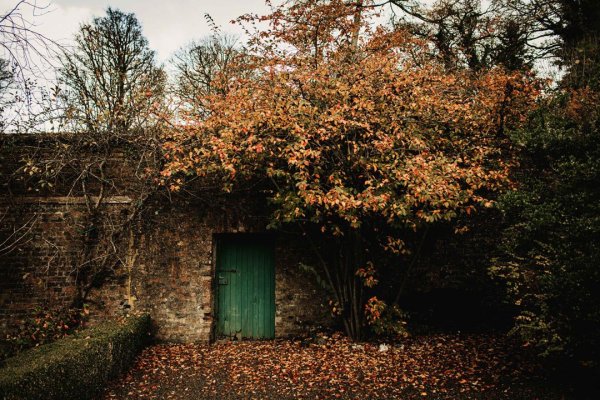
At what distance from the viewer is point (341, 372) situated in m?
6.35

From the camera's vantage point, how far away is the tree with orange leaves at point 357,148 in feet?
21.0

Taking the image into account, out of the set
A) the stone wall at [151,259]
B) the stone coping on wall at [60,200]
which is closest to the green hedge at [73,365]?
the stone wall at [151,259]

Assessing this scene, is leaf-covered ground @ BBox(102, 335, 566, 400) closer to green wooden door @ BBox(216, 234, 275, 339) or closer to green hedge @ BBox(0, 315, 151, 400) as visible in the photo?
green hedge @ BBox(0, 315, 151, 400)

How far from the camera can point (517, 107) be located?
7684mm

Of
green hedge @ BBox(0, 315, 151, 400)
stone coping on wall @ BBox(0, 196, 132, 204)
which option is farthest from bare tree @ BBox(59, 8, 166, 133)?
green hedge @ BBox(0, 315, 151, 400)

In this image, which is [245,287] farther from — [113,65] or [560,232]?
[113,65]

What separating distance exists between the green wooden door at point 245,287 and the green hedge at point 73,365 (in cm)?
199

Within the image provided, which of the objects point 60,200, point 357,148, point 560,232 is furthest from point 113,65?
point 560,232

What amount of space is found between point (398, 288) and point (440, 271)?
0.92m

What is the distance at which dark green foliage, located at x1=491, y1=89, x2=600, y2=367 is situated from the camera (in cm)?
436

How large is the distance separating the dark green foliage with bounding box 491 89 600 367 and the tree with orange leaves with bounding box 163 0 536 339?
0.86m

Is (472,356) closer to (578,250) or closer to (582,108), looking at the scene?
(578,250)

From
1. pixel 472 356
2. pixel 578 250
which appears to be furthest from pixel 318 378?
pixel 578 250

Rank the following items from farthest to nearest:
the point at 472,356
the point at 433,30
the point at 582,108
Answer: the point at 433,30
the point at 472,356
the point at 582,108
